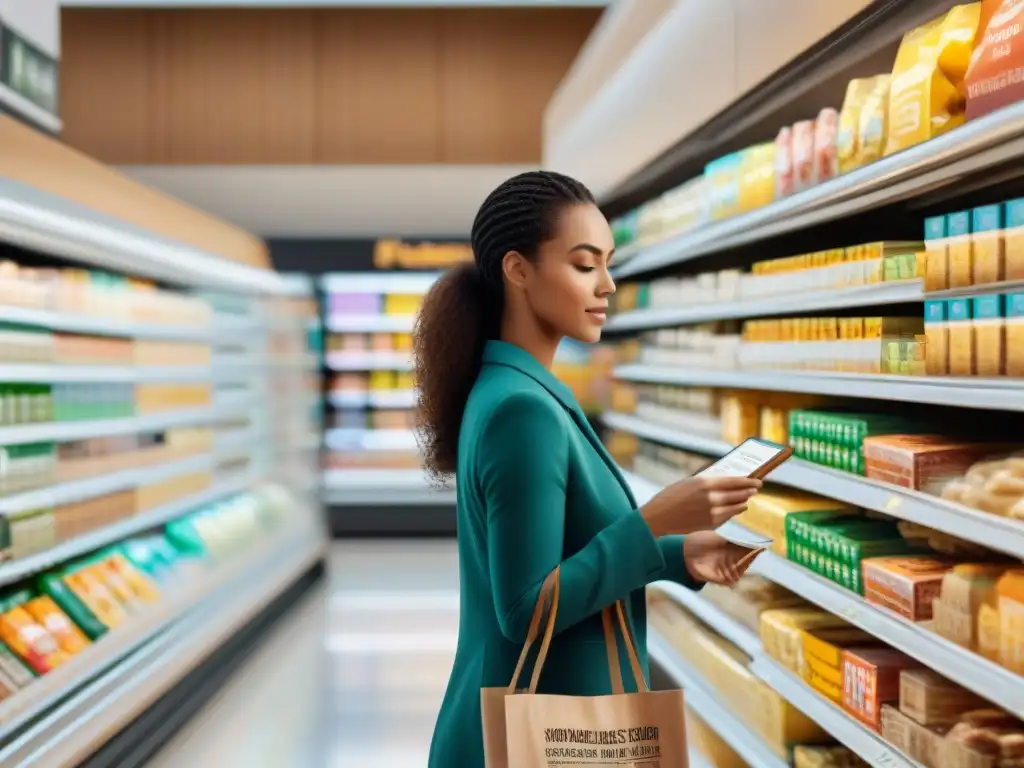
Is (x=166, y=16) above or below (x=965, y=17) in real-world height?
above

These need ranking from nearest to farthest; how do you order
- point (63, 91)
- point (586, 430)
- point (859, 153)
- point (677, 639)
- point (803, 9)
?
point (586, 430)
point (859, 153)
point (803, 9)
point (677, 639)
point (63, 91)

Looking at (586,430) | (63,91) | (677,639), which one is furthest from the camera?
(63,91)

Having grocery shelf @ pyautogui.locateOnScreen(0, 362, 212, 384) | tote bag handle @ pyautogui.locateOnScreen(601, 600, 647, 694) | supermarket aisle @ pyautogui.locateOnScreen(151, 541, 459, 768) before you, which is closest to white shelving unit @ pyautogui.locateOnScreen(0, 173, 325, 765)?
grocery shelf @ pyautogui.locateOnScreen(0, 362, 212, 384)

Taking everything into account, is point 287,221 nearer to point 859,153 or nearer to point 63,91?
point 63,91

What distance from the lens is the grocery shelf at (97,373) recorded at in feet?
11.3

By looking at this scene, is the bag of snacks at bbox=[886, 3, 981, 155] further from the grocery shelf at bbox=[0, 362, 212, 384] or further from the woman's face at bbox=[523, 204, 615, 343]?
the grocery shelf at bbox=[0, 362, 212, 384]

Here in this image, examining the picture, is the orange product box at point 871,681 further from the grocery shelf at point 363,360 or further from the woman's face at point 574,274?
the grocery shelf at point 363,360

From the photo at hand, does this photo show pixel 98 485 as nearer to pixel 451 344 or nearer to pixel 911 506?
pixel 451 344

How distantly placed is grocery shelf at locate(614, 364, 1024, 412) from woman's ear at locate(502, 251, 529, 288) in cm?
86

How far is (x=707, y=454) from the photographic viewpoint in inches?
172

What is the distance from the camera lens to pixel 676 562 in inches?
65.0

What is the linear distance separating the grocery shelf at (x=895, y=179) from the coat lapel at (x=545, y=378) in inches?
34.3

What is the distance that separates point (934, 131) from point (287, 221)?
7139 mm

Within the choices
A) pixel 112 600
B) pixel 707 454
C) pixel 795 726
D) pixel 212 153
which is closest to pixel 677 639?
pixel 707 454
